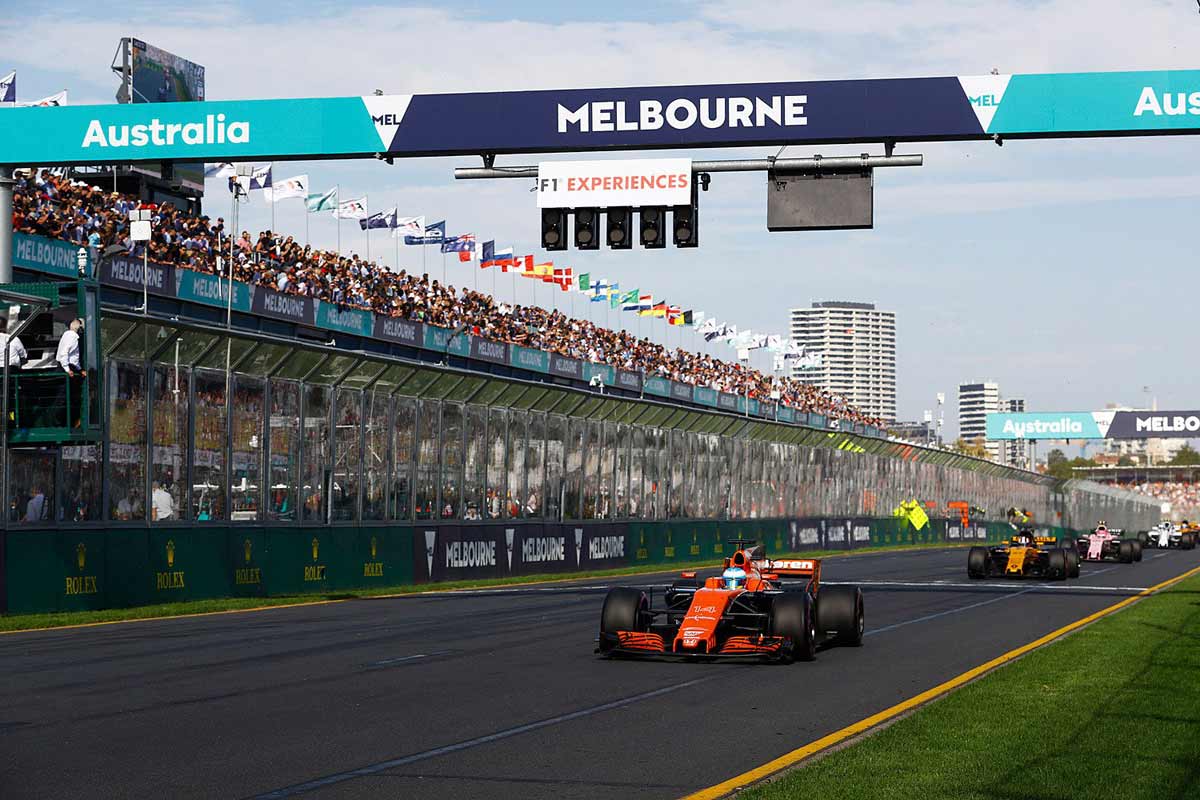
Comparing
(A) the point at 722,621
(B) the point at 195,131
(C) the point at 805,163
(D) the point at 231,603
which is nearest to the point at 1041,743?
(A) the point at 722,621

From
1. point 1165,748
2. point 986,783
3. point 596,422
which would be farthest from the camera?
point 596,422

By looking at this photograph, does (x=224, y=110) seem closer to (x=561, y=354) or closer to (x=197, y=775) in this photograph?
(x=197, y=775)

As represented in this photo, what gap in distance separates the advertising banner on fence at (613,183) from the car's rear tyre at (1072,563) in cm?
1746

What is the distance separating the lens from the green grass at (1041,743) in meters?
8.18

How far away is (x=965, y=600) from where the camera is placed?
Answer: 2653 cm

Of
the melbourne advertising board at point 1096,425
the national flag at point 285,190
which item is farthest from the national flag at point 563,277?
the melbourne advertising board at point 1096,425

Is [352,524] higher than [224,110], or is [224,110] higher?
[224,110]

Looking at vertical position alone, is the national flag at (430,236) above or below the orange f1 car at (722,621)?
above

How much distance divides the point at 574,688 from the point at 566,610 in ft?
33.2

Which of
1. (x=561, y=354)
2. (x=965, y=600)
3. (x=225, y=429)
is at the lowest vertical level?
(x=965, y=600)

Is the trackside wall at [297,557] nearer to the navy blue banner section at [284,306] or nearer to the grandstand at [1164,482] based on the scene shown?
the navy blue banner section at [284,306]

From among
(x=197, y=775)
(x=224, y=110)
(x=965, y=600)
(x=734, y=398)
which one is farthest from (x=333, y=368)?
(x=734, y=398)

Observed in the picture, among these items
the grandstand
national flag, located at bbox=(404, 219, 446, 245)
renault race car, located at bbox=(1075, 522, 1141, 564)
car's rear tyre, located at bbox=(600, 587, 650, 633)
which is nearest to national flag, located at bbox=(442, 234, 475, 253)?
national flag, located at bbox=(404, 219, 446, 245)

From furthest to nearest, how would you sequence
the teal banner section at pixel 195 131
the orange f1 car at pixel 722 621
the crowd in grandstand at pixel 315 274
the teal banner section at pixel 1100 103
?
the crowd in grandstand at pixel 315 274 < the teal banner section at pixel 195 131 < the teal banner section at pixel 1100 103 < the orange f1 car at pixel 722 621
